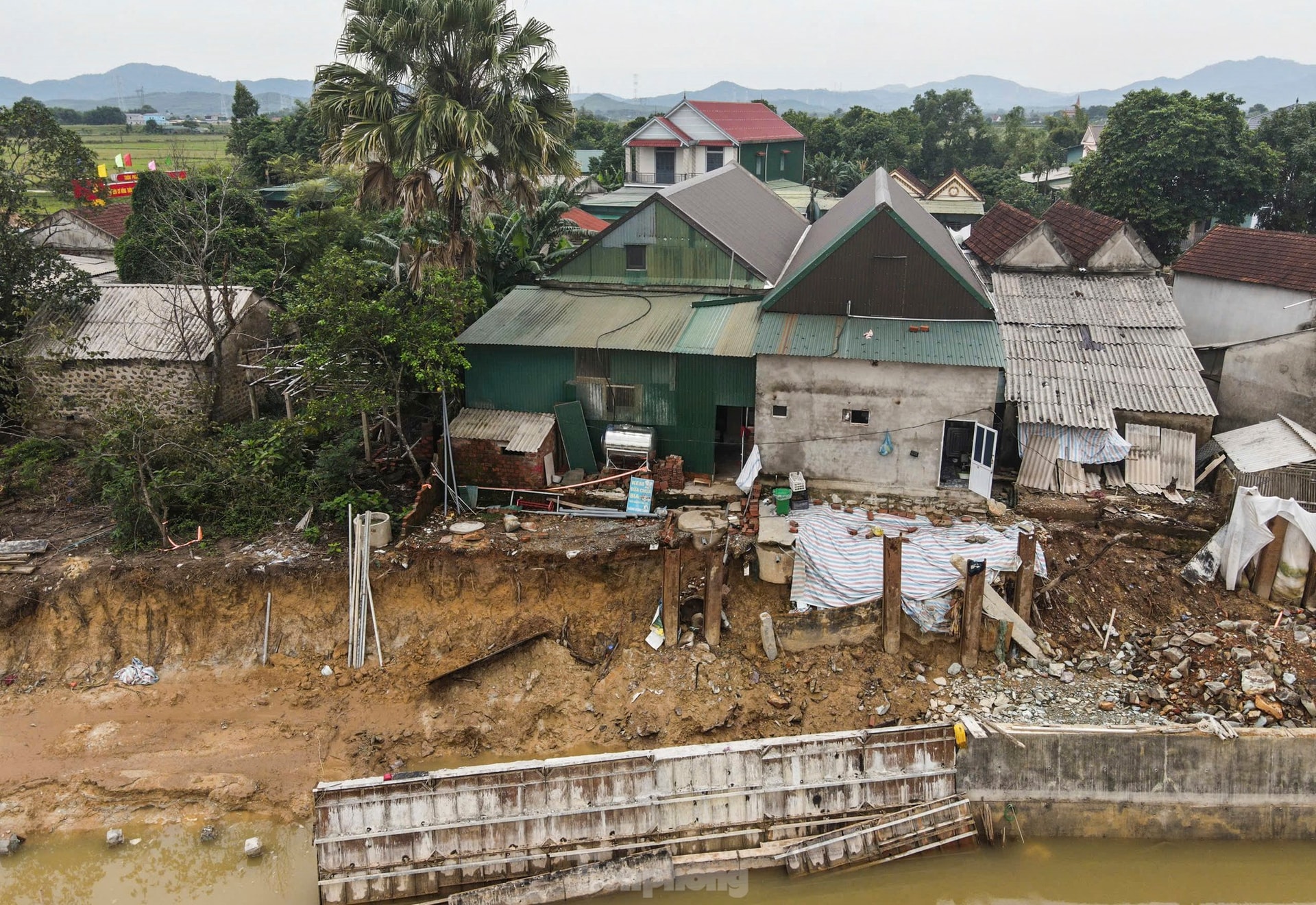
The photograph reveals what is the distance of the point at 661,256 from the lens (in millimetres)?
20297

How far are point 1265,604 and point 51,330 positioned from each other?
937 inches

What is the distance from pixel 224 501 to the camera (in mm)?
16875

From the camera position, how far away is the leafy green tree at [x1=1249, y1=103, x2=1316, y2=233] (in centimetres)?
3353

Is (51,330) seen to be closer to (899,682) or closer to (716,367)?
(716,367)

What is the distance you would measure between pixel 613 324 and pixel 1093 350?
1011 centimetres

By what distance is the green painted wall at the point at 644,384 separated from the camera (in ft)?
57.7

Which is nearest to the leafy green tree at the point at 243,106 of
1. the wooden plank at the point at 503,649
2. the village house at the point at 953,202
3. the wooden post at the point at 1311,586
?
the village house at the point at 953,202

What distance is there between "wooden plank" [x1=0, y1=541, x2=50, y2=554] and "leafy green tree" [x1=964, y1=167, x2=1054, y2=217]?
140ft

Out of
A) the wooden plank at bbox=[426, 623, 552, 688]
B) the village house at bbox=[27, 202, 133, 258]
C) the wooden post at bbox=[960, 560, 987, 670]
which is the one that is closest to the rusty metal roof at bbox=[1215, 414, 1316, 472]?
the wooden post at bbox=[960, 560, 987, 670]

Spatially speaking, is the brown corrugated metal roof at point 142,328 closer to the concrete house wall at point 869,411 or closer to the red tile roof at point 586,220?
the concrete house wall at point 869,411

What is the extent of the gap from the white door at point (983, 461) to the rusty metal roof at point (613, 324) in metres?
4.51

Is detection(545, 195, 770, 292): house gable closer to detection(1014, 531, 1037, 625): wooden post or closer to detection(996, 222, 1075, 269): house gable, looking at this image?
detection(996, 222, 1075, 269): house gable

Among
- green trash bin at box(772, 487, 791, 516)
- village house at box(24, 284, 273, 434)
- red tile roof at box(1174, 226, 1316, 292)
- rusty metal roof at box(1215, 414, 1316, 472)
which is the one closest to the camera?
rusty metal roof at box(1215, 414, 1316, 472)

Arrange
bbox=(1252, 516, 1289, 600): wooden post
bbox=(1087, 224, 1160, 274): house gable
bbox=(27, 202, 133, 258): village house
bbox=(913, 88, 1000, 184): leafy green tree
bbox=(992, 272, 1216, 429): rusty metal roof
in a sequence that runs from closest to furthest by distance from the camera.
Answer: bbox=(1252, 516, 1289, 600): wooden post, bbox=(992, 272, 1216, 429): rusty metal roof, bbox=(1087, 224, 1160, 274): house gable, bbox=(27, 202, 133, 258): village house, bbox=(913, 88, 1000, 184): leafy green tree
